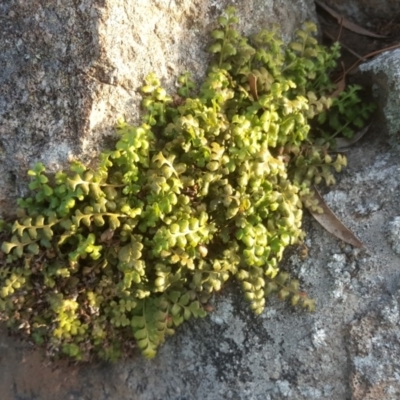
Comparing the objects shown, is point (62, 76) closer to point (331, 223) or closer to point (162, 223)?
point (162, 223)

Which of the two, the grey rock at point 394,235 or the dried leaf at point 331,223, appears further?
the dried leaf at point 331,223

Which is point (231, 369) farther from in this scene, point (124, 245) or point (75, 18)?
point (75, 18)

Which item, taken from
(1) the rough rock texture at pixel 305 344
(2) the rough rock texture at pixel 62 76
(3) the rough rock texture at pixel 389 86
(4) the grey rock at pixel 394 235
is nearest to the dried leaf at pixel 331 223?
(1) the rough rock texture at pixel 305 344

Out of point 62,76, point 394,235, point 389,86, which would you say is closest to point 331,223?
point 394,235

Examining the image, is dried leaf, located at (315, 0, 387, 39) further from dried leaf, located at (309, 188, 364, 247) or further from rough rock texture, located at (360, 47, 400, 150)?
dried leaf, located at (309, 188, 364, 247)

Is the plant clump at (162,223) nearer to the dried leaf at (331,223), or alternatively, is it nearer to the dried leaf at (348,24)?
the dried leaf at (331,223)

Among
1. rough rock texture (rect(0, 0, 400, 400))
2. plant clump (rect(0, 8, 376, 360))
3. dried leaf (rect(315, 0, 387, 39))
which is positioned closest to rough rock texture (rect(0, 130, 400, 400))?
rough rock texture (rect(0, 0, 400, 400))
